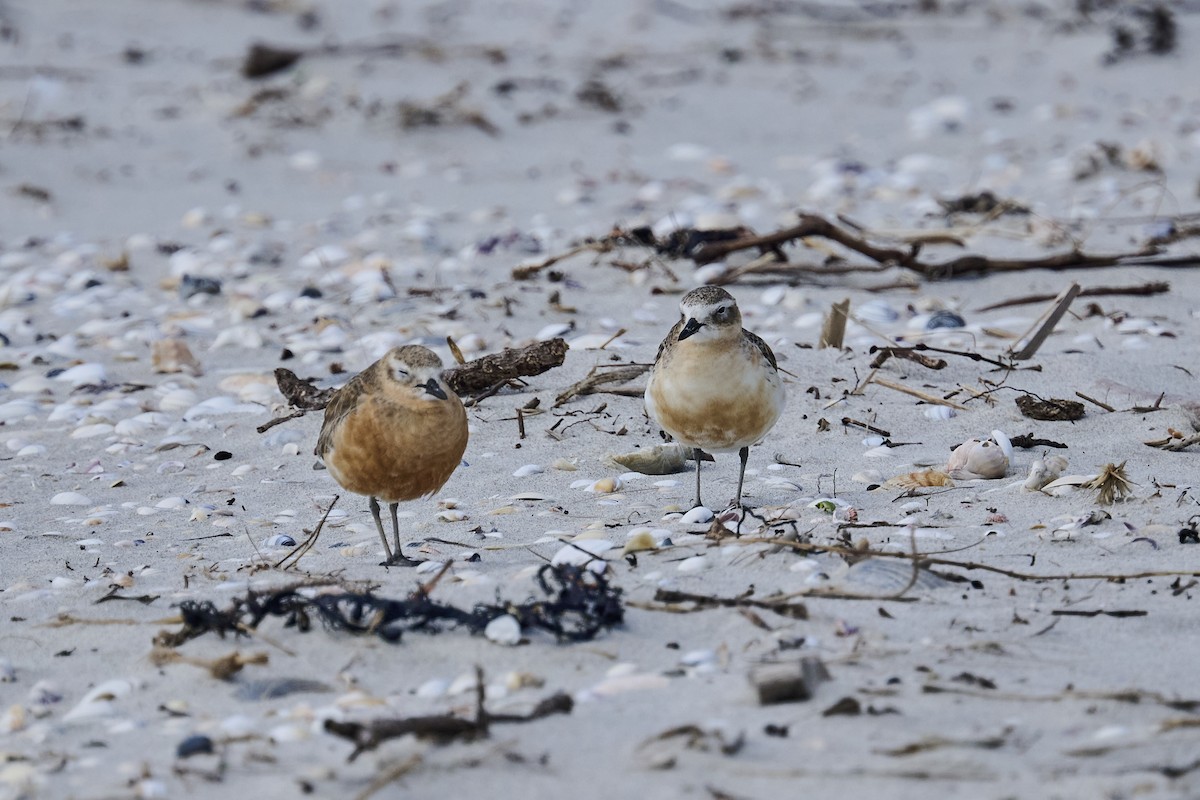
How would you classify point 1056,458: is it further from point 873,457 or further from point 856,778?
point 856,778

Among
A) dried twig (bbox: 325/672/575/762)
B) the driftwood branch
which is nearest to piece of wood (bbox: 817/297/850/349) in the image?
the driftwood branch

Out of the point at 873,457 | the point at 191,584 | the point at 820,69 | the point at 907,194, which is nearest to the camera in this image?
the point at 191,584

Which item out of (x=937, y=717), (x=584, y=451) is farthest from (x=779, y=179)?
(x=937, y=717)

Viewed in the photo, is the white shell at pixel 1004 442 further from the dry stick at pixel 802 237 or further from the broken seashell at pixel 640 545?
the dry stick at pixel 802 237

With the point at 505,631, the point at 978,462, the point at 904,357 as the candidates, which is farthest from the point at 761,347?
the point at 505,631

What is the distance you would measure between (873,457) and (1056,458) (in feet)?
2.42

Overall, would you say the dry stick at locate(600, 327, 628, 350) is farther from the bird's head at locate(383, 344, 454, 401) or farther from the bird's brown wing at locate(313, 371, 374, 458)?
the bird's head at locate(383, 344, 454, 401)

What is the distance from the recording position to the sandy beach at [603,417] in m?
3.49

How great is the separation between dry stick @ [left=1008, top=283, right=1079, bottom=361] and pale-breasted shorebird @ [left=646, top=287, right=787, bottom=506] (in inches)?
75.3

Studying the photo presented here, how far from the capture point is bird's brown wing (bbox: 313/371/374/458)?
5082 millimetres

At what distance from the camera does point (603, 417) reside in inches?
255

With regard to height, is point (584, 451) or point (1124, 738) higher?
point (1124, 738)

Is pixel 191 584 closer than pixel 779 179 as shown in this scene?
Yes

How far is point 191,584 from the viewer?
15.8 ft
